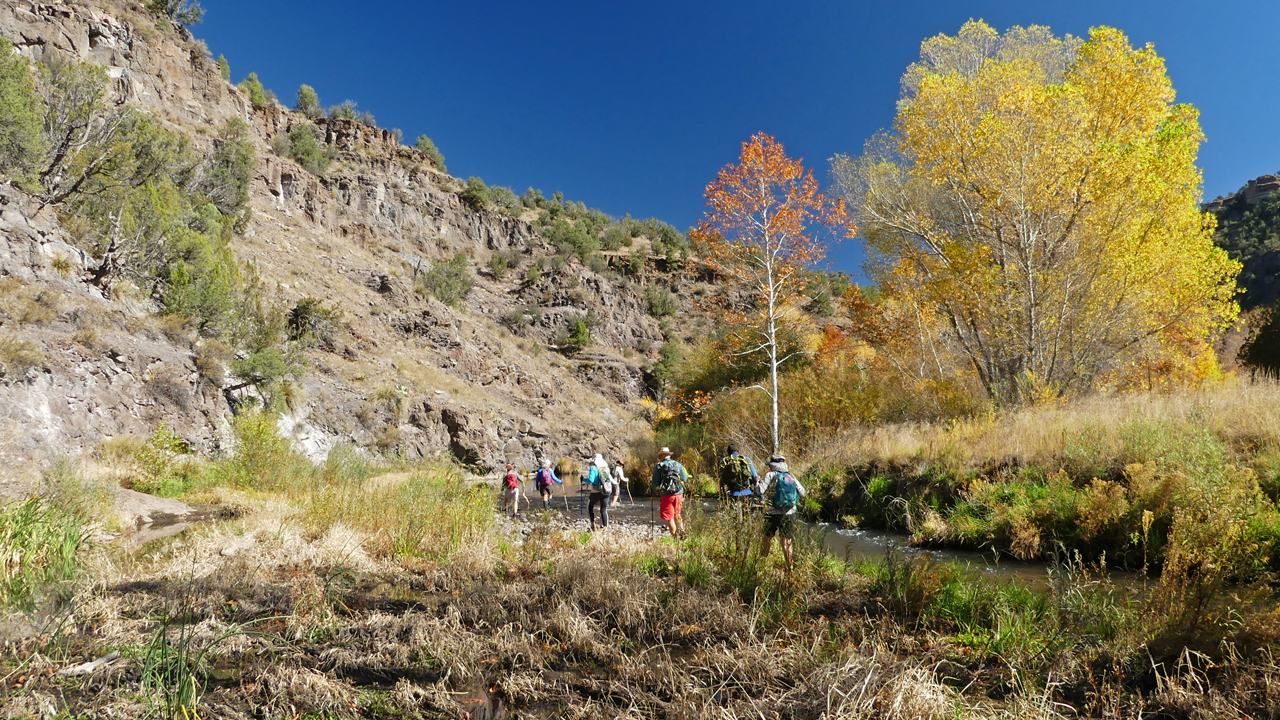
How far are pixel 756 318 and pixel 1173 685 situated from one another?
1324 cm

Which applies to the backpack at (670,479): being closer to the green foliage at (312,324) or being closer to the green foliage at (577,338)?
the green foliage at (312,324)

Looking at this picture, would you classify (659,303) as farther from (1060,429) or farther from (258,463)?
(1060,429)

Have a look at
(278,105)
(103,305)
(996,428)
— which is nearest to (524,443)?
(103,305)

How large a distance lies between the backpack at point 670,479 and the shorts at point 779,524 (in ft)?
7.76

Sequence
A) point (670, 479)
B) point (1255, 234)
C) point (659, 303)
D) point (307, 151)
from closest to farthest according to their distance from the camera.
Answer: point (670, 479) → point (307, 151) → point (1255, 234) → point (659, 303)

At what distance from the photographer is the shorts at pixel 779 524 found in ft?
21.2

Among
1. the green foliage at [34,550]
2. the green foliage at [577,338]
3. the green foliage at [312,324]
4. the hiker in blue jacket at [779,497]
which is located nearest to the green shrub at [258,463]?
the green foliage at [34,550]

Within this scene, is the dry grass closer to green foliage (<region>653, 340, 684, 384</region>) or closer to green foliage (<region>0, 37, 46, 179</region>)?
green foliage (<region>0, 37, 46, 179</region>)

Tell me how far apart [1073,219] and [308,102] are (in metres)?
66.7

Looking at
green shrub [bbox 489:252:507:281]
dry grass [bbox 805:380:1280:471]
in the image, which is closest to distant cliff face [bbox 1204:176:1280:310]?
dry grass [bbox 805:380:1280:471]

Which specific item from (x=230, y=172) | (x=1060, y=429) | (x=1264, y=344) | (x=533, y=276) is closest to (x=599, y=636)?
(x=1060, y=429)

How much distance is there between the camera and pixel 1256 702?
114 inches

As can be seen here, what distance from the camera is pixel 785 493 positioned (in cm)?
718

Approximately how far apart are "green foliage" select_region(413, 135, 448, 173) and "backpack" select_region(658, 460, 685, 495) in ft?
209
